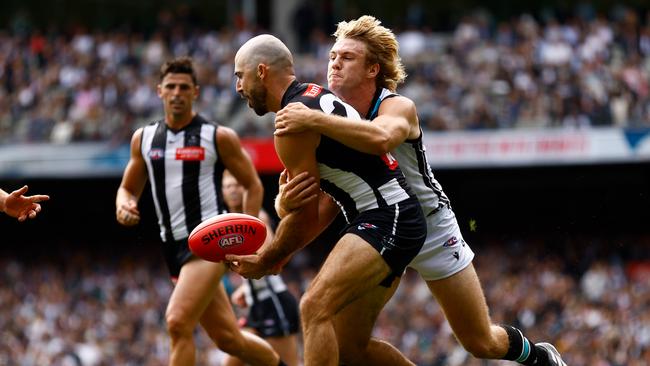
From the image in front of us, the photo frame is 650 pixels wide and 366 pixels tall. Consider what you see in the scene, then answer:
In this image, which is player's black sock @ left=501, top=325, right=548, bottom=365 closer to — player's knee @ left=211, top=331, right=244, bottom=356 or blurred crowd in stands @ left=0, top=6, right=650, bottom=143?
player's knee @ left=211, top=331, right=244, bottom=356

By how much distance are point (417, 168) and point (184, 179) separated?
2.38 metres

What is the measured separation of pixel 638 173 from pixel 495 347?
14.1 m

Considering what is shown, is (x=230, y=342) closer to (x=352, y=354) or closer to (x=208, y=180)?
(x=208, y=180)

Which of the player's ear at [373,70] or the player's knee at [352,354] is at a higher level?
the player's ear at [373,70]

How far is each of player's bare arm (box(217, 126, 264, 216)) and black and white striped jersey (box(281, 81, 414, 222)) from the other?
2.22 metres

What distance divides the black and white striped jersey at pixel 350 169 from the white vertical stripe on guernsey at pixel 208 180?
2.29m

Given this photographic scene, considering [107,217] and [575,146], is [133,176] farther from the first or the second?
[107,217]

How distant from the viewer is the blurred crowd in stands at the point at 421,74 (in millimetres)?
17953

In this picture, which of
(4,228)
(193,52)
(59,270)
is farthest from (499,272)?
(4,228)

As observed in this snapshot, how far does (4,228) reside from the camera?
24922mm

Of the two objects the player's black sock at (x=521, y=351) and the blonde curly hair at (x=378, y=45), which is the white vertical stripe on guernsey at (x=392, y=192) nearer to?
the blonde curly hair at (x=378, y=45)

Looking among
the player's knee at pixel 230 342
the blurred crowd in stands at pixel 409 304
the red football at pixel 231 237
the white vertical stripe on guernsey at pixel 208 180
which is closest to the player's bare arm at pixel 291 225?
the red football at pixel 231 237

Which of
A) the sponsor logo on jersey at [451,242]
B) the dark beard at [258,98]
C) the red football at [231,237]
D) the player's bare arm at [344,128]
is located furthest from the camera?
the sponsor logo on jersey at [451,242]

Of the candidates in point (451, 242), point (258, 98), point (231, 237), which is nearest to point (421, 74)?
point (451, 242)
